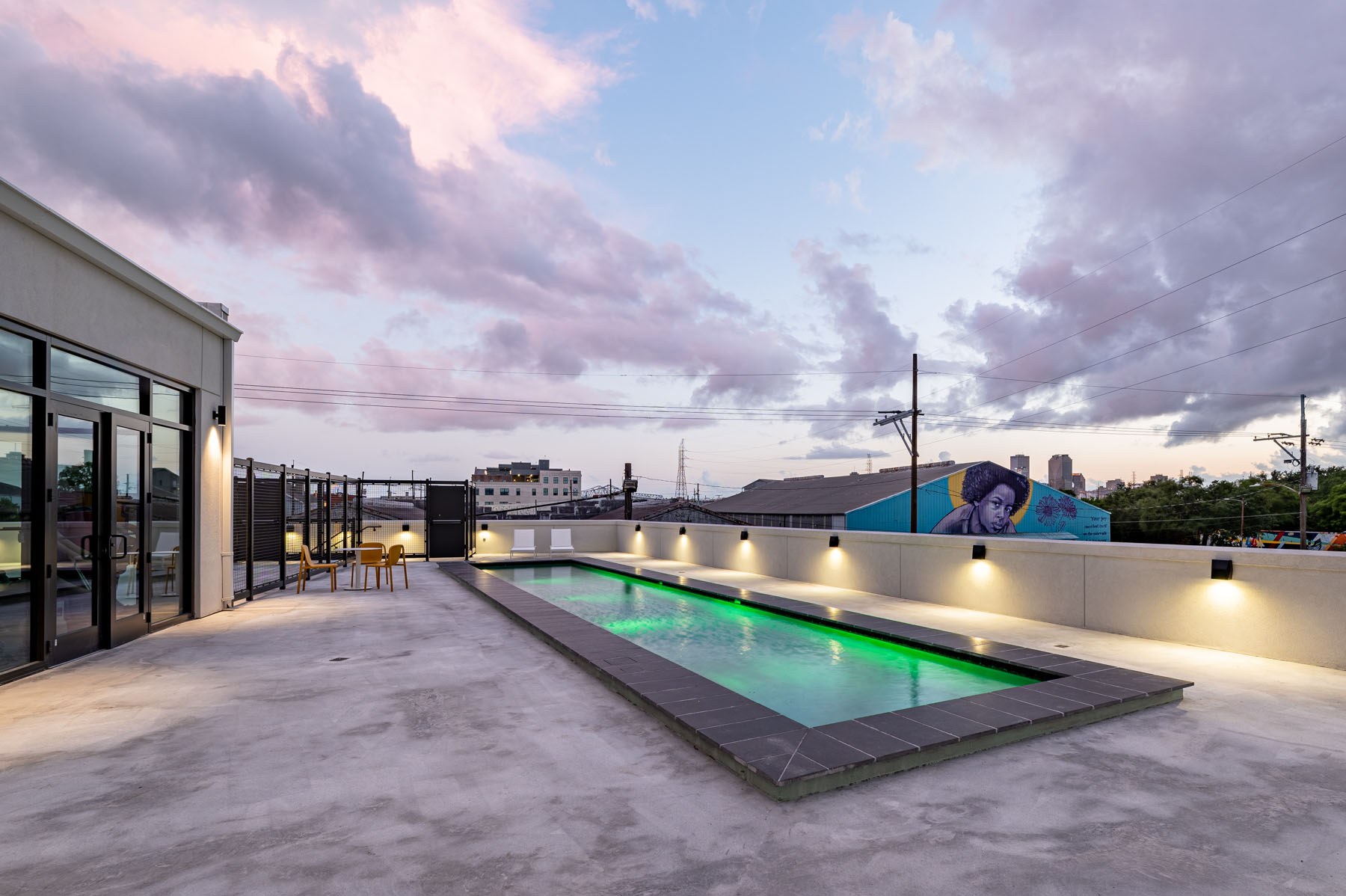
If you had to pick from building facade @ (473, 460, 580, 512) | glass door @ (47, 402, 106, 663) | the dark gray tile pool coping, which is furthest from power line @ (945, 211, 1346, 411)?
building facade @ (473, 460, 580, 512)

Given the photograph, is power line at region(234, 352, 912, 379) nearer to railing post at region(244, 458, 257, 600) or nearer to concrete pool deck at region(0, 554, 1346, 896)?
railing post at region(244, 458, 257, 600)

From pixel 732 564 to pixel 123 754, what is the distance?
10.5m

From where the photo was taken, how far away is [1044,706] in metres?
3.95

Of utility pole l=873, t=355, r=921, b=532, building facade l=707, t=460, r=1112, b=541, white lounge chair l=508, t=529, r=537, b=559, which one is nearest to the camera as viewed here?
white lounge chair l=508, t=529, r=537, b=559

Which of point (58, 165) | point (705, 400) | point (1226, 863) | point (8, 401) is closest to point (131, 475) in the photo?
point (8, 401)

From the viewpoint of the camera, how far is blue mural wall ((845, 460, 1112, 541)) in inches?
1066

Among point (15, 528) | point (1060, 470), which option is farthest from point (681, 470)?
point (1060, 470)

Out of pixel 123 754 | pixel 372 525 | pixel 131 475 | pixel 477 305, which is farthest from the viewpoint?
pixel 477 305

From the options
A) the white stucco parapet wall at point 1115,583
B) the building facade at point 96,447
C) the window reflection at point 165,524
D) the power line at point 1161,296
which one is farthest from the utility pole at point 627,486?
the power line at point 1161,296

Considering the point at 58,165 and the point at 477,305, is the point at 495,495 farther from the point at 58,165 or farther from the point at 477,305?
the point at 58,165

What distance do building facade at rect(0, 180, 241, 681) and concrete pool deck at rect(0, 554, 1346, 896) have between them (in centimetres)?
101

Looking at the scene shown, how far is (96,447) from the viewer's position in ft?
20.2

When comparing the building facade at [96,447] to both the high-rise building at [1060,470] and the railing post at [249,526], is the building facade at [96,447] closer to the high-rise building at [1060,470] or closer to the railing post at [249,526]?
the railing post at [249,526]

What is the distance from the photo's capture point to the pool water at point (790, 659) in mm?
5305
